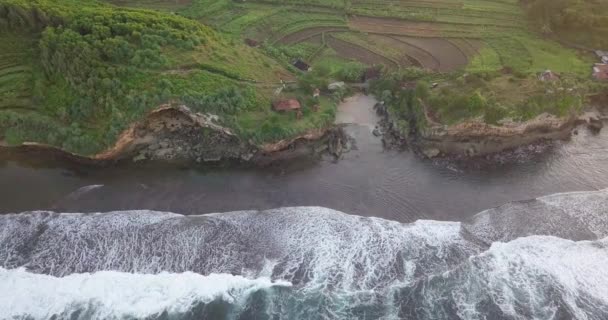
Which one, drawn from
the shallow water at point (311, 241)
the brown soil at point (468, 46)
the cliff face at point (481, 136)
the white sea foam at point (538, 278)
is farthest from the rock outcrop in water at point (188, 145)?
the brown soil at point (468, 46)

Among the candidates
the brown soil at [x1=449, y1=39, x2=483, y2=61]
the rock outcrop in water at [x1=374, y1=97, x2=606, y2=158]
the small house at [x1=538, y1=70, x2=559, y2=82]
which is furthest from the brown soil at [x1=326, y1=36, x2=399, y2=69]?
Answer: the small house at [x1=538, y1=70, x2=559, y2=82]

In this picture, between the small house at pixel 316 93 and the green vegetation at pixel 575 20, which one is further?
the green vegetation at pixel 575 20

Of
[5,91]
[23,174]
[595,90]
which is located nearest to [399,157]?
[595,90]

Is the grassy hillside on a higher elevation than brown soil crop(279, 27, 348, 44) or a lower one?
lower

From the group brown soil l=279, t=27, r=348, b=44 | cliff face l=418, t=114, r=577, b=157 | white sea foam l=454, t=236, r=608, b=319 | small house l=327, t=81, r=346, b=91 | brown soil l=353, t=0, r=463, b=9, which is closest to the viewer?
white sea foam l=454, t=236, r=608, b=319

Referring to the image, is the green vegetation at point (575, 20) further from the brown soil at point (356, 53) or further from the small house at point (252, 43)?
the small house at point (252, 43)

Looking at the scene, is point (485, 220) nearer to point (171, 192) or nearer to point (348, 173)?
point (348, 173)

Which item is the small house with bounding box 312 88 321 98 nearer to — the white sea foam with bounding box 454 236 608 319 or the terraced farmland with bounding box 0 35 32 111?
the white sea foam with bounding box 454 236 608 319
